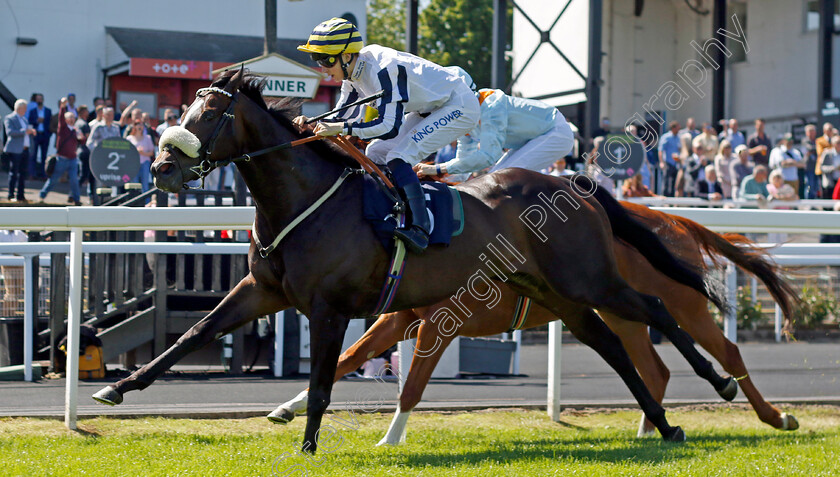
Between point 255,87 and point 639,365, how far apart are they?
2.81 metres

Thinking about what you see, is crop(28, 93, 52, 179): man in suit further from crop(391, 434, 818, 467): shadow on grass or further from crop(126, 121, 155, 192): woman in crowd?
crop(391, 434, 818, 467): shadow on grass

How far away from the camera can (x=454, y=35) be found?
3884cm

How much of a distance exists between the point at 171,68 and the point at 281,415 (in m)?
18.8

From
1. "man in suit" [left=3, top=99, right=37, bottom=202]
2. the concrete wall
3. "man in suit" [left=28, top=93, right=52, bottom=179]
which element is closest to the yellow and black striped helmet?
"man in suit" [left=3, top=99, right=37, bottom=202]

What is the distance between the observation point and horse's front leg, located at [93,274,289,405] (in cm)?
477

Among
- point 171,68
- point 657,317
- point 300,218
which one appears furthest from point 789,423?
point 171,68

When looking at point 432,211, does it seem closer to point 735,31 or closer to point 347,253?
point 347,253

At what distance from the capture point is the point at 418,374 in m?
5.45

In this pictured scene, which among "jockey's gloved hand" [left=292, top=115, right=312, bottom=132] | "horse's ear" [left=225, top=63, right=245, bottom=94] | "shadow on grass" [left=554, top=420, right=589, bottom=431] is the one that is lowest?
"shadow on grass" [left=554, top=420, right=589, bottom=431]

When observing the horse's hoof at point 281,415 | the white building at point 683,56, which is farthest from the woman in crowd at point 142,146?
the white building at point 683,56

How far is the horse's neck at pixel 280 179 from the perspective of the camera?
4.73 m

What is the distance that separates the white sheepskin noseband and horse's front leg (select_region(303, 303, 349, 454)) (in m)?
0.91

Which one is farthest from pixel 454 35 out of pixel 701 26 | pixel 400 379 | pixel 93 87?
pixel 400 379

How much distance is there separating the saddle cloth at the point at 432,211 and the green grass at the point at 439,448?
107 centimetres
